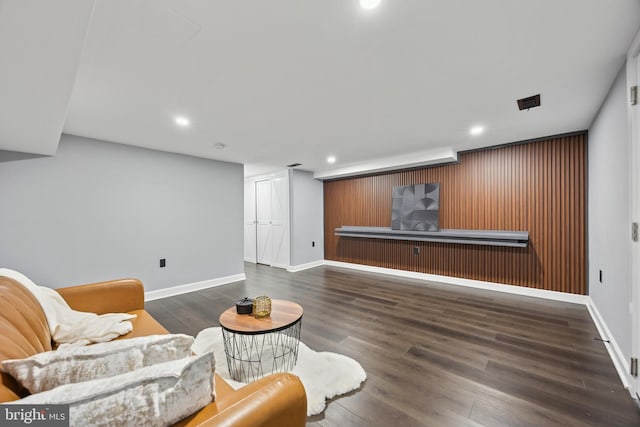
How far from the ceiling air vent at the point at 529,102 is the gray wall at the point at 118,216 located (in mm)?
4378

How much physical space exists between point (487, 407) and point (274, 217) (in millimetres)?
5314

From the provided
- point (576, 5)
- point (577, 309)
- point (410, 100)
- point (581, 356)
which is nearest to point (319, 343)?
point (581, 356)

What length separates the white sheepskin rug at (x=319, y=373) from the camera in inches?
69.6

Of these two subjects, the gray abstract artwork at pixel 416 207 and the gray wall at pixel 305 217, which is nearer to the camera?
the gray abstract artwork at pixel 416 207

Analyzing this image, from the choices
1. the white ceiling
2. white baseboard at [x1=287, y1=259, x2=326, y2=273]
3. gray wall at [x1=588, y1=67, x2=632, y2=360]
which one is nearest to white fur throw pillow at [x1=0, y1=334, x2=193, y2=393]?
the white ceiling

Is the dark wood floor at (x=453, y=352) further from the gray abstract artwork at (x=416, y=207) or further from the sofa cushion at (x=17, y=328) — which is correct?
the sofa cushion at (x=17, y=328)

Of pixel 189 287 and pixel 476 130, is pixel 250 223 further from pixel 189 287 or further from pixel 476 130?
pixel 476 130

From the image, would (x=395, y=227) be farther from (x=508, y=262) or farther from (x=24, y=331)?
(x=24, y=331)

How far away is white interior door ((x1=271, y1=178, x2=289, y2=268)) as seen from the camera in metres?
6.02

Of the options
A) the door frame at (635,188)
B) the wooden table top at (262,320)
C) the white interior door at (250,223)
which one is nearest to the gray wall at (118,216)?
the white interior door at (250,223)

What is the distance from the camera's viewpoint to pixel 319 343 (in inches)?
98.8

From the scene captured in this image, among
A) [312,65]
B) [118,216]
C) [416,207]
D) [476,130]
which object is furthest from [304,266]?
[312,65]

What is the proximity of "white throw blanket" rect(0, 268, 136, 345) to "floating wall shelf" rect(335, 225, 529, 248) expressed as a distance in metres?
4.34

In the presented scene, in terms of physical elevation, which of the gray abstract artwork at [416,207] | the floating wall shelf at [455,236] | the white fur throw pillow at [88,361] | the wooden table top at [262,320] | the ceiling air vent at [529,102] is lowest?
the wooden table top at [262,320]
